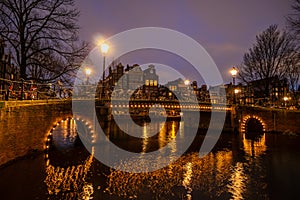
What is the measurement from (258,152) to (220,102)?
51.9 ft

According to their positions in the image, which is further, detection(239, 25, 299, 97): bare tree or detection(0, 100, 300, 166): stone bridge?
detection(239, 25, 299, 97): bare tree

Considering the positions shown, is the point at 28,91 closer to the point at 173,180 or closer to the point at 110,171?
the point at 110,171

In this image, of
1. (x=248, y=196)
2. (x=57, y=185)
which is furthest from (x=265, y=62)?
(x=57, y=185)

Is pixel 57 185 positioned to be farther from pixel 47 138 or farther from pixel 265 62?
pixel 265 62

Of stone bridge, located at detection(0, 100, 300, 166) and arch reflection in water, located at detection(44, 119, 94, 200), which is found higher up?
stone bridge, located at detection(0, 100, 300, 166)

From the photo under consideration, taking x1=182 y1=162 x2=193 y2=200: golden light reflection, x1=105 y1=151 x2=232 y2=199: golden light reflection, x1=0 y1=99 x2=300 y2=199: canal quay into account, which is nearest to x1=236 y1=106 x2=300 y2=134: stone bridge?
x1=0 y1=99 x2=300 y2=199: canal quay

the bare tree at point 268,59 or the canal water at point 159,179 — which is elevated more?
the bare tree at point 268,59

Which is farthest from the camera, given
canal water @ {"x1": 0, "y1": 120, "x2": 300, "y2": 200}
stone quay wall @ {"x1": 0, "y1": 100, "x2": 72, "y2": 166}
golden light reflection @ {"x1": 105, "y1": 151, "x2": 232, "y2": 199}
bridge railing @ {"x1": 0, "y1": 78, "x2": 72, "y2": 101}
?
bridge railing @ {"x1": 0, "y1": 78, "x2": 72, "y2": 101}

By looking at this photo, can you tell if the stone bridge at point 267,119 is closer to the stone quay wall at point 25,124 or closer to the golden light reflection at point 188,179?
the golden light reflection at point 188,179

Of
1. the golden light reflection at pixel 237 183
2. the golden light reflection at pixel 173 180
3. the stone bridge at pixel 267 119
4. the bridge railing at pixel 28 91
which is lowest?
the golden light reflection at pixel 173 180

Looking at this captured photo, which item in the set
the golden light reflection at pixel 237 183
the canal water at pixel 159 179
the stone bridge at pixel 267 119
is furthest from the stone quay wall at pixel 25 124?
the stone bridge at pixel 267 119

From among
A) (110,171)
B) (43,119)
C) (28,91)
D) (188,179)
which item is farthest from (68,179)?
(28,91)

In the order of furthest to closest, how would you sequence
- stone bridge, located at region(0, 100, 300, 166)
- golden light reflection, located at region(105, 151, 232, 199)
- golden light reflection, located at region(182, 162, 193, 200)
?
stone bridge, located at region(0, 100, 300, 166)
golden light reflection, located at region(105, 151, 232, 199)
golden light reflection, located at region(182, 162, 193, 200)

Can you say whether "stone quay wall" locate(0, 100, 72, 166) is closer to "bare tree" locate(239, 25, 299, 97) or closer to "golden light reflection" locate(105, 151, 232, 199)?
"golden light reflection" locate(105, 151, 232, 199)
